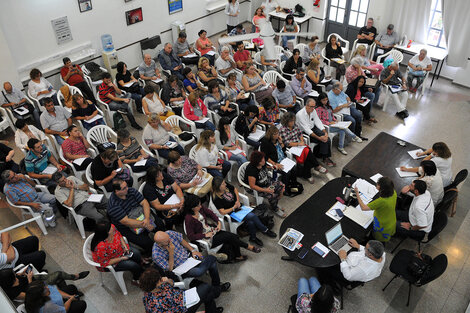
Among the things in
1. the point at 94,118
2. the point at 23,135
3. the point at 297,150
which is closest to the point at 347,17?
the point at 297,150

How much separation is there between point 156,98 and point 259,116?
198 cm

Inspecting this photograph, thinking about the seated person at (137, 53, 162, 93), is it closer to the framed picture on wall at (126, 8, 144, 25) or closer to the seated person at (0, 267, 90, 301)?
the framed picture on wall at (126, 8, 144, 25)

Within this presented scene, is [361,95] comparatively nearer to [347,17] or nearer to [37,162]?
[347,17]

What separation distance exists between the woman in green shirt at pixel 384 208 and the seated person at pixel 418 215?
0.27 m

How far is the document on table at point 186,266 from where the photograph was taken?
14.8 feet

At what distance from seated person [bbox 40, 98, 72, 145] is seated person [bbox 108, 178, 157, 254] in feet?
7.38

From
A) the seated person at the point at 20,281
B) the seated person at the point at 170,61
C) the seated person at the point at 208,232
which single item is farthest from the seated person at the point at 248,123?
the seated person at the point at 20,281

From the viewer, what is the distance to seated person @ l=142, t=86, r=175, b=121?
22.8 ft

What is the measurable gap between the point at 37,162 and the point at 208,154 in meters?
2.56

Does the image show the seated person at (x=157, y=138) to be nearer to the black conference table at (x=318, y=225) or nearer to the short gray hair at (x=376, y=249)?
the black conference table at (x=318, y=225)

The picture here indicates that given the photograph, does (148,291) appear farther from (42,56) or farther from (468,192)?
(42,56)

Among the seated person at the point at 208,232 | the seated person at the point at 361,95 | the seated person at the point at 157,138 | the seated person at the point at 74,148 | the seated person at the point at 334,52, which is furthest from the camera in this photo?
the seated person at the point at 334,52

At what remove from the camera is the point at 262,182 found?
18.4 ft

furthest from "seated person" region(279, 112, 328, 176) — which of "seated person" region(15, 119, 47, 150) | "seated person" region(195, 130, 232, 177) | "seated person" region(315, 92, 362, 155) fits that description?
"seated person" region(15, 119, 47, 150)
